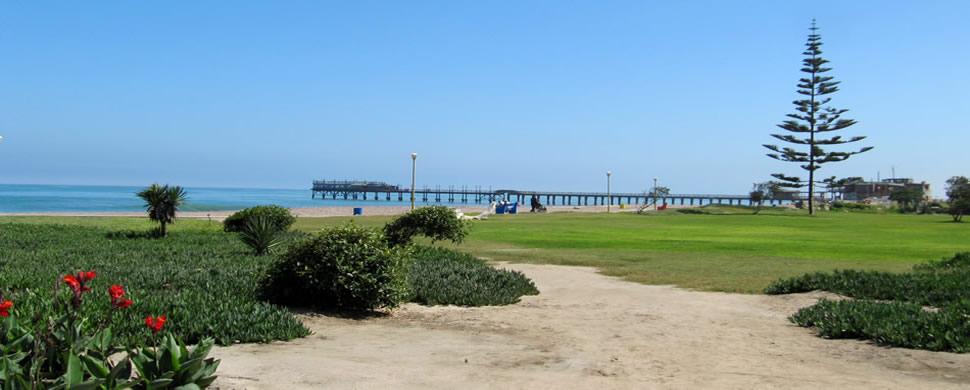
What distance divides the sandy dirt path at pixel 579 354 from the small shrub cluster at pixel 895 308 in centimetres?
27

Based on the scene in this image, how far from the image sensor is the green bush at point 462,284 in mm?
12094

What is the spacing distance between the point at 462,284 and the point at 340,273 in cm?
296

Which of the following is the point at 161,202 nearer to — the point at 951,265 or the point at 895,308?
the point at 895,308

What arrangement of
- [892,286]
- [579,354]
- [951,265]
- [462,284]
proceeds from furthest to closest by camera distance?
[951,265], [462,284], [892,286], [579,354]

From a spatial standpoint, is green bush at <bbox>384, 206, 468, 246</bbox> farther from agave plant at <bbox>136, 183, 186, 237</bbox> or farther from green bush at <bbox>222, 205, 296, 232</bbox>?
green bush at <bbox>222, 205, 296, 232</bbox>

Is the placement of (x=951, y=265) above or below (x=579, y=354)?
above

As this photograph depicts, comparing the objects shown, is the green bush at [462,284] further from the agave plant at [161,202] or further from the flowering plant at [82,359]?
the agave plant at [161,202]

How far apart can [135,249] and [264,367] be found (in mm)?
11196

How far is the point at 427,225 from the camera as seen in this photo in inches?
718

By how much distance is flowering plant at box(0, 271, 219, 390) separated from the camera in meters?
4.82

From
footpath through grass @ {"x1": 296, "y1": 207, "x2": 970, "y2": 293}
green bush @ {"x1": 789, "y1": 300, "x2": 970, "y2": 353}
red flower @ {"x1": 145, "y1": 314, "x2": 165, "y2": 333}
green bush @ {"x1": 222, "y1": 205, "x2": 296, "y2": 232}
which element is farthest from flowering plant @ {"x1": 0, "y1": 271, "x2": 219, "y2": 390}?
green bush @ {"x1": 222, "y1": 205, "x2": 296, "y2": 232}

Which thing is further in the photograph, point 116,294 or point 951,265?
point 951,265

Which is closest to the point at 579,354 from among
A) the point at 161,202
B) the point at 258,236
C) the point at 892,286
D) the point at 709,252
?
the point at 892,286

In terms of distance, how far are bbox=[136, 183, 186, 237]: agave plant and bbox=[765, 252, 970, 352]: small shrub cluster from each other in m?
16.7
